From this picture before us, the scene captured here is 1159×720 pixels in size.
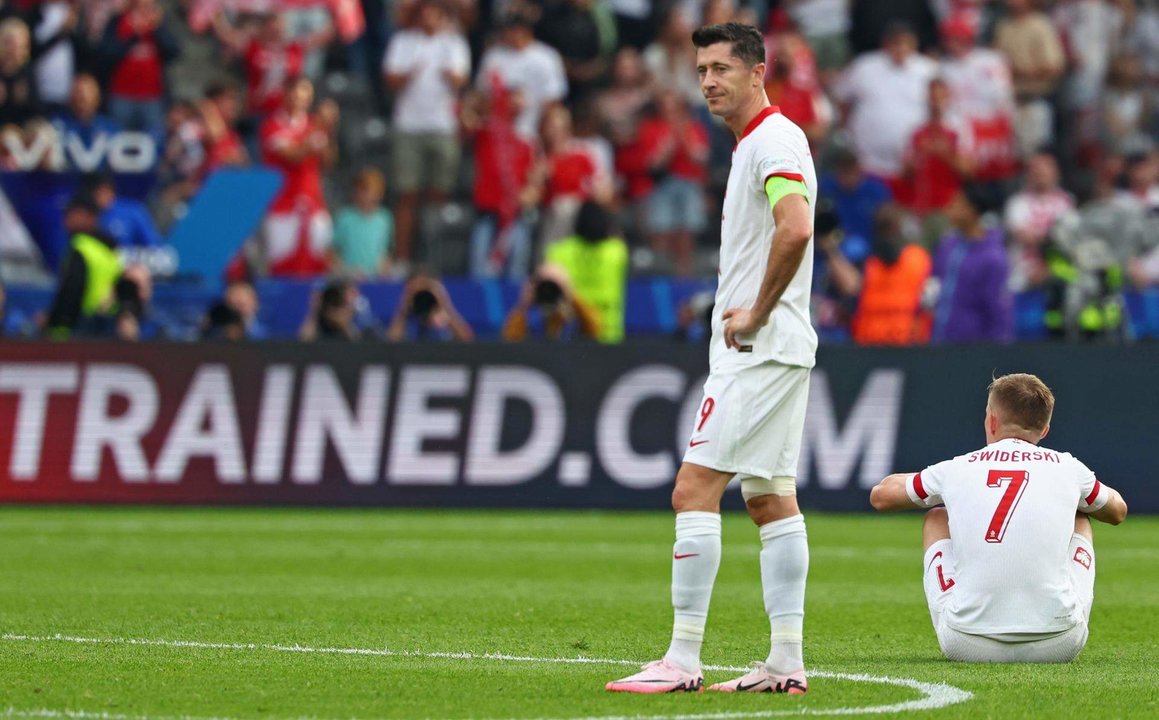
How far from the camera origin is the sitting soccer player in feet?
25.1

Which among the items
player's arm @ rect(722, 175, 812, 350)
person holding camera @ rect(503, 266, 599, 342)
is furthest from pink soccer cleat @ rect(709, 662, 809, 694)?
person holding camera @ rect(503, 266, 599, 342)

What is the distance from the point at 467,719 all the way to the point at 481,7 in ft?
57.6

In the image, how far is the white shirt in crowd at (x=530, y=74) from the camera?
69.6ft

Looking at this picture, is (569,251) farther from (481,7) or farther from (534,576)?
(534,576)

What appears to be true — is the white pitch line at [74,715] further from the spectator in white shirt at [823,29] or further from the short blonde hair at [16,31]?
the spectator in white shirt at [823,29]

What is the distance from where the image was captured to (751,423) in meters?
6.94

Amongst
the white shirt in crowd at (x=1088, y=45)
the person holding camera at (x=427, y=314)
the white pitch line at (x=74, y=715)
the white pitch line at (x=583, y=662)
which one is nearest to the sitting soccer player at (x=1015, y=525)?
the white pitch line at (x=583, y=662)

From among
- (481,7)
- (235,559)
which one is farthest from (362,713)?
(481,7)

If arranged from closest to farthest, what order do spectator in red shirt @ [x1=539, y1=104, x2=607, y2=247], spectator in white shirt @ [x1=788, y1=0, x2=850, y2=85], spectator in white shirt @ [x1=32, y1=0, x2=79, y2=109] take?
1. spectator in red shirt @ [x1=539, y1=104, x2=607, y2=247]
2. spectator in white shirt @ [x1=32, y1=0, x2=79, y2=109]
3. spectator in white shirt @ [x1=788, y1=0, x2=850, y2=85]

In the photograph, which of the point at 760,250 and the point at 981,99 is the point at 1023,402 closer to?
the point at 760,250

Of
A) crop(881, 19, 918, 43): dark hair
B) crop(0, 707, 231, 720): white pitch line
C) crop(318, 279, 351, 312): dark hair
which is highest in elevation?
crop(881, 19, 918, 43): dark hair

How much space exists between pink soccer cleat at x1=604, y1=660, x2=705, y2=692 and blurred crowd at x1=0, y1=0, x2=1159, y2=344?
450 inches

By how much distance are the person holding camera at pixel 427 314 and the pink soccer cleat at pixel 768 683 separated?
11.2 metres

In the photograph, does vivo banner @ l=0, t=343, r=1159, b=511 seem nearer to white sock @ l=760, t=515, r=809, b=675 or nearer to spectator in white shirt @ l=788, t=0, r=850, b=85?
spectator in white shirt @ l=788, t=0, r=850, b=85
